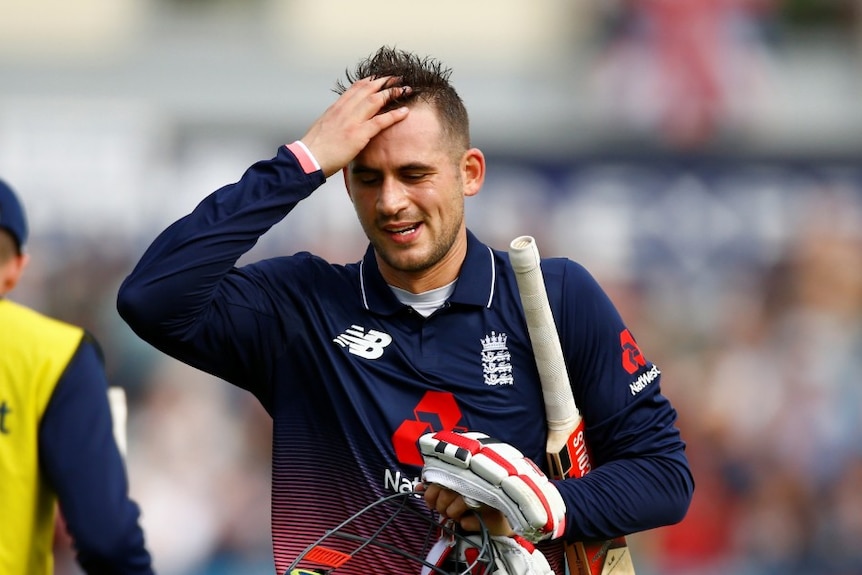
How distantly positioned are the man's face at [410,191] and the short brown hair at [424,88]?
0.03 m

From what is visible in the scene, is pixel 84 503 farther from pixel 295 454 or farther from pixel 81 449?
pixel 295 454

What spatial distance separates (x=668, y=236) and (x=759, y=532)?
2.71 meters

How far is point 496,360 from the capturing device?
3.75m

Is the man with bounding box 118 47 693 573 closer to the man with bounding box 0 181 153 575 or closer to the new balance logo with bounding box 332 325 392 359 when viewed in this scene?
the new balance logo with bounding box 332 325 392 359

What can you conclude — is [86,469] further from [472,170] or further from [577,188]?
[577,188]

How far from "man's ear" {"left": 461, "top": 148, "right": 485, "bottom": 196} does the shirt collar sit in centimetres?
17

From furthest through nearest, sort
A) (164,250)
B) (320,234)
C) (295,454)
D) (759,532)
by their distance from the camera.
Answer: (320,234) → (759,532) → (295,454) → (164,250)

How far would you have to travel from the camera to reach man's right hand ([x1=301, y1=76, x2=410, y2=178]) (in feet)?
12.1

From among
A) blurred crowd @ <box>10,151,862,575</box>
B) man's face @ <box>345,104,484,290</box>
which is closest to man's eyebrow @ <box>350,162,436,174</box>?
man's face @ <box>345,104,484,290</box>

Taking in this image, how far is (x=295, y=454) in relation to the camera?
3.85 metres

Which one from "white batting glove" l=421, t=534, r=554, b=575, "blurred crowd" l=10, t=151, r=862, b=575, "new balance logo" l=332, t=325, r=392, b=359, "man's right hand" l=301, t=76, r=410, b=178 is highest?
"man's right hand" l=301, t=76, r=410, b=178

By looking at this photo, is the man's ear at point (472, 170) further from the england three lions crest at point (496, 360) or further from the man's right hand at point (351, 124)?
the england three lions crest at point (496, 360)

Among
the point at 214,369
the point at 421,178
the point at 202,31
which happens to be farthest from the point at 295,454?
the point at 202,31

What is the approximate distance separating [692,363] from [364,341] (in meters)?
7.44
